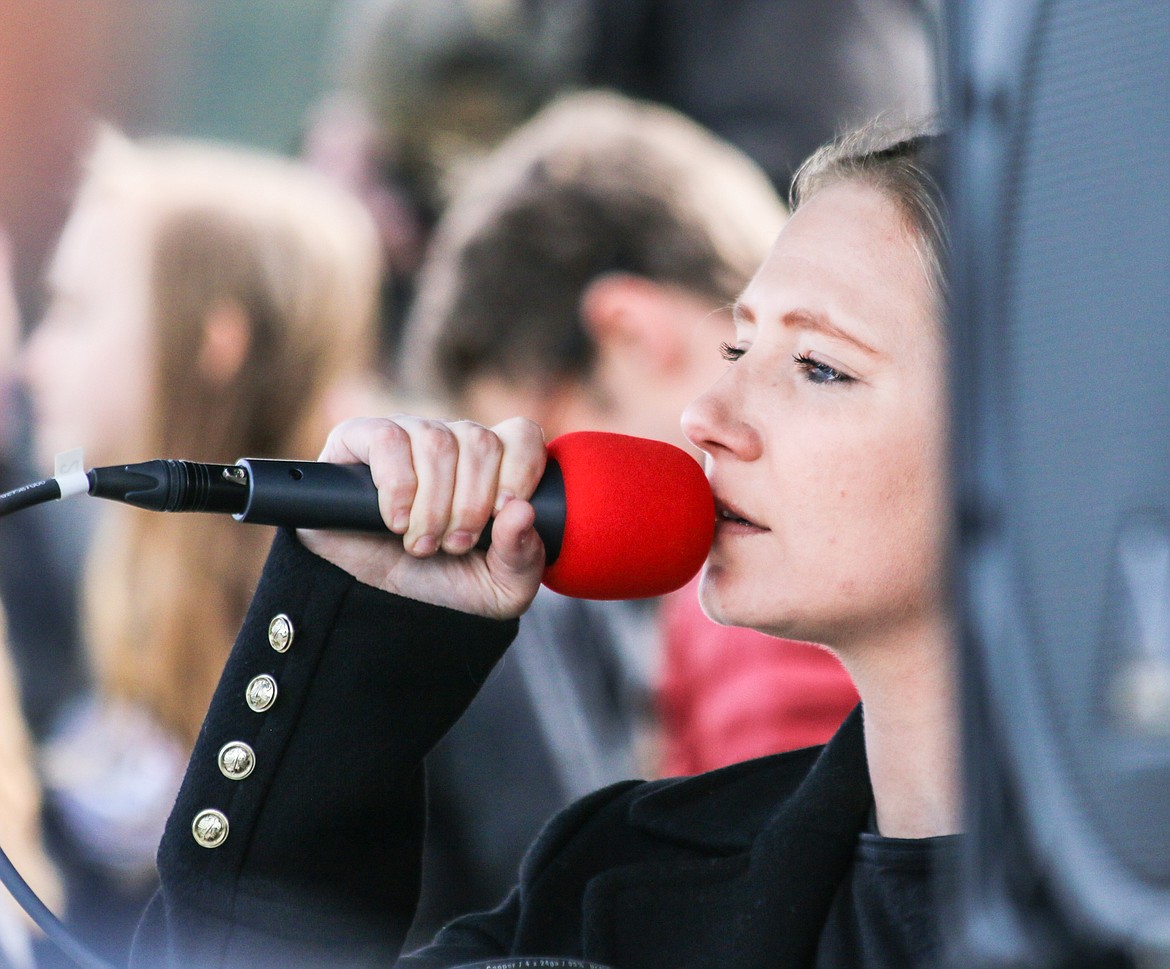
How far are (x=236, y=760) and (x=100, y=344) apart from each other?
170 cm

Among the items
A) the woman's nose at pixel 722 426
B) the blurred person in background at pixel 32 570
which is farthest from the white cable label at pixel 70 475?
the blurred person in background at pixel 32 570

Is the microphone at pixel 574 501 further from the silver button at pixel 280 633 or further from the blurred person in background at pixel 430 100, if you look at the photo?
the blurred person in background at pixel 430 100

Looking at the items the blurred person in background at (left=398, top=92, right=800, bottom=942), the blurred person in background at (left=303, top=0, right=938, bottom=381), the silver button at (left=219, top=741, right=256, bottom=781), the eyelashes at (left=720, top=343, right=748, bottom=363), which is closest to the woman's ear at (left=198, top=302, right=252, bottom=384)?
the blurred person in background at (left=398, top=92, right=800, bottom=942)

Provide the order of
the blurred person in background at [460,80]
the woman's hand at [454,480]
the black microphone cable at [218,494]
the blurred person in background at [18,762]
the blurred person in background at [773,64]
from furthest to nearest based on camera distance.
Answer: the blurred person in background at [460,80] < the blurred person in background at [773,64] < the blurred person in background at [18,762] < the woman's hand at [454,480] < the black microphone cable at [218,494]

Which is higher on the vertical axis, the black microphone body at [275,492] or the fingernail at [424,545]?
the black microphone body at [275,492]

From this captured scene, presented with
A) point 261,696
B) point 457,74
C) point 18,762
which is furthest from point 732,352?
point 457,74

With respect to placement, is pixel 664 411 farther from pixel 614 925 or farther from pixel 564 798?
pixel 614 925

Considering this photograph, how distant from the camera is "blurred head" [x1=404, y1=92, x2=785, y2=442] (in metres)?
2.64

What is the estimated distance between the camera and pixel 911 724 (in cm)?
130

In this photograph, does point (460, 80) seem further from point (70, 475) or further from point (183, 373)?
point (70, 475)

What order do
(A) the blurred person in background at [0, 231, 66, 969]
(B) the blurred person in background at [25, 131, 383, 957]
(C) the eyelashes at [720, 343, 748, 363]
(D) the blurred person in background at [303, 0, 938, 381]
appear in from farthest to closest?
(D) the blurred person in background at [303, 0, 938, 381]
(B) the blurred person in background at [25, 131, 383, 957]
(A) the blurred person in background at [0, 231, 66, 969]
(C) the eyelashes at [720, 343, 748, 363]

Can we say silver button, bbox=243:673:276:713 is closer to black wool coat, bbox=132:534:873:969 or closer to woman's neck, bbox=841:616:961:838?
black wool coat, bbox=132:534:873:969

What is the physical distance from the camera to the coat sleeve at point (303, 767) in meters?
1.17

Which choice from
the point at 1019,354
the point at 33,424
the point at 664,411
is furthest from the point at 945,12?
the point at 33,424
